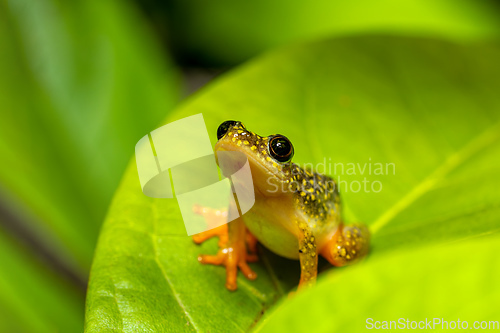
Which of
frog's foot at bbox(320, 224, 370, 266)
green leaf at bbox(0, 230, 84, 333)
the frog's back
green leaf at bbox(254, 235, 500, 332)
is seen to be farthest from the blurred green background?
green leaf at bbox(254, 235, 500, 332)

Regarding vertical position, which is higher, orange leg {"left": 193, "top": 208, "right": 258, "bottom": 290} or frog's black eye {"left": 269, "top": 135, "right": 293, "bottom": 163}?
frog's black eye {"left": 269, "top": 135, "right": 293, "bottom": 163}

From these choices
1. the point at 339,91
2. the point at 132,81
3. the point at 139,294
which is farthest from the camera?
the point at 132,81

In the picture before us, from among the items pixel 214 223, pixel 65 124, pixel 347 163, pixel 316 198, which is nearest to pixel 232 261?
pixel 214 223

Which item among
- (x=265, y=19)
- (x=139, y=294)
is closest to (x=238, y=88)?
(x=139, y=294)

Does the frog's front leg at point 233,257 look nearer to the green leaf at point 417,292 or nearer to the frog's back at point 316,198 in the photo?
the frog's back at point 316,198

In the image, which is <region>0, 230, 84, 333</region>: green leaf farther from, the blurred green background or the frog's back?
the frog's back

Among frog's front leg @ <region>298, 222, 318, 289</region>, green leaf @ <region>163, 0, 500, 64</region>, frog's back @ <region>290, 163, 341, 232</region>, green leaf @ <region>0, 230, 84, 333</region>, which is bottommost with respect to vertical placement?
green leaf @ <region>0, 230, 84, 333</region>

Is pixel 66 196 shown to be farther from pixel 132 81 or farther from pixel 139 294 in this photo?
pixel 139 294

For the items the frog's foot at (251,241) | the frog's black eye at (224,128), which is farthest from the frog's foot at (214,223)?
the frog's black eye at (224,128)
